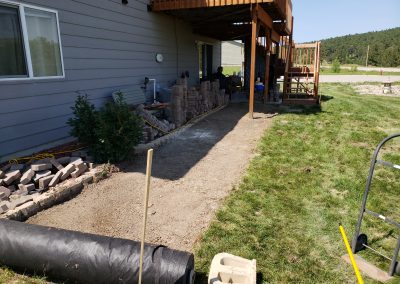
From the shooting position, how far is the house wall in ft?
121

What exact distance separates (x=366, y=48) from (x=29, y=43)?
296 ft

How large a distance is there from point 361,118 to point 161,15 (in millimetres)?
7155

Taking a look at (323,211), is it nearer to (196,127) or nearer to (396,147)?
(396,147)

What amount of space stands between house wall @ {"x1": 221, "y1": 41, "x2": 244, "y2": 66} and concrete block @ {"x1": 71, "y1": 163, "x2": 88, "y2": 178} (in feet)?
111

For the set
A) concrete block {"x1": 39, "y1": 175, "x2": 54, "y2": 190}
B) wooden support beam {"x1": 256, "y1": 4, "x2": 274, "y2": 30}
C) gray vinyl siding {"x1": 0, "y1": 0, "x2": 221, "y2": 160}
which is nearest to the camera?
concrete block {"x1": 39, "y1": 175, "x2": 54, "y2": 190}

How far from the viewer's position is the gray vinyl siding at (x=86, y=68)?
16.2 feet

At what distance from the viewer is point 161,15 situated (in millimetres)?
9531

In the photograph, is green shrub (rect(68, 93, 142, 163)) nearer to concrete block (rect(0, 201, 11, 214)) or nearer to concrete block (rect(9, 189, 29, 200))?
concrete block (rect(9, 189, 29, 200))

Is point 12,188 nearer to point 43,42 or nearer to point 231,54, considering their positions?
point 43,42

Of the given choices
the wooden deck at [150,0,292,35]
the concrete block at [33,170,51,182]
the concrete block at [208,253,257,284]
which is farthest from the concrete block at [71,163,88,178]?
the wooden deck at [150,0,292,35]

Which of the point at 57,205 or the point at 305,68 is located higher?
the point at 305,68

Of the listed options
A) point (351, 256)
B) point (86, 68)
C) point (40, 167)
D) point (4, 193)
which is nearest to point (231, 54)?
point (86, 68)

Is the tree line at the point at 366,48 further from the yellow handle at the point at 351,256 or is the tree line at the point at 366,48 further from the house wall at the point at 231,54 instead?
the yellow handle at the point at 351,256

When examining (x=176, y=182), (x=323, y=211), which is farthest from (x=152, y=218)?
(x=323, y=211)
